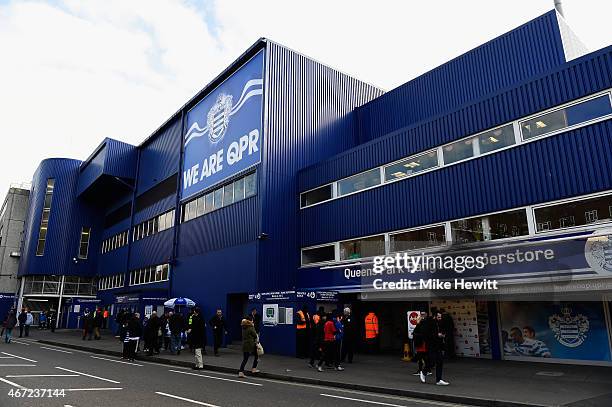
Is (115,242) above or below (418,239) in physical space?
above

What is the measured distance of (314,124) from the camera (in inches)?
942

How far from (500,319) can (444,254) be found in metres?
2.77

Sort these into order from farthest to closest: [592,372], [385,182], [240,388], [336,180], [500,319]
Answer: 1. [336,180]
2. [385,182]
3. [500,319]
4. [592,372]
5. [240,388]


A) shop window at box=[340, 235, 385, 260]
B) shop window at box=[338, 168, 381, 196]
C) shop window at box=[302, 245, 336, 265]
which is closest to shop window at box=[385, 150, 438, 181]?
shop window at box=[338, 168, 381, 196]

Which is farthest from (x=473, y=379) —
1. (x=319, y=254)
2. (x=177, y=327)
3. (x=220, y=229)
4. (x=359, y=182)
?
(x=220, y=229)

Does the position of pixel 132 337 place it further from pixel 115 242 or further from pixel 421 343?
pixel 115 242

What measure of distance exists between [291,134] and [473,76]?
362 inches

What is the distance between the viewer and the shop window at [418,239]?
16.3m

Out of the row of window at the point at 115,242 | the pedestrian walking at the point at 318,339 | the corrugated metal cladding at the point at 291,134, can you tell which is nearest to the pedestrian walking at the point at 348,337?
the pedestrian walking at the point at 318,339

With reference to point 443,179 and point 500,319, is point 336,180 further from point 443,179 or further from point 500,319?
point 500,319

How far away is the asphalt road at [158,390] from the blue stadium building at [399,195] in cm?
575

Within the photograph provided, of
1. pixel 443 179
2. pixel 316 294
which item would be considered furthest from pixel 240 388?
pixel 443 179

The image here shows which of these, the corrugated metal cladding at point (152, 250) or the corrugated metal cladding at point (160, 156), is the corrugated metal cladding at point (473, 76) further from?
the corrugated metal cladding at point (152, 250)

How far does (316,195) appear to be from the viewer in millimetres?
21828
